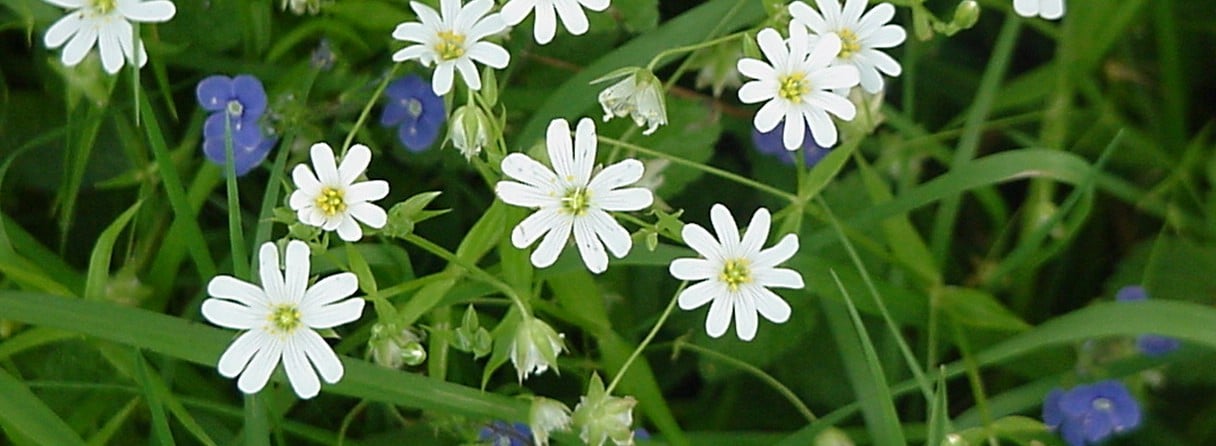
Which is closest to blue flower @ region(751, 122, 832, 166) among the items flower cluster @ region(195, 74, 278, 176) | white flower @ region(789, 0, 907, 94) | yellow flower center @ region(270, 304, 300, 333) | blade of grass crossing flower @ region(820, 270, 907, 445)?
blade of grass crossing flower @ region(820, 270, 907, 445)

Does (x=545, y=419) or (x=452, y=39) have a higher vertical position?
(x=452, y=39)

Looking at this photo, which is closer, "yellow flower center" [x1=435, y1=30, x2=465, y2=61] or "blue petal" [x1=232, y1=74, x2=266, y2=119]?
Answer: "yellow flower center" [x1=435, y1=30, x2=465, y2=61]

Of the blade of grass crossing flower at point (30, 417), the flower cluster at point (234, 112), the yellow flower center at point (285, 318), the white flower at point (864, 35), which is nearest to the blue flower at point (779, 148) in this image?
the white flower at point (864, 35)

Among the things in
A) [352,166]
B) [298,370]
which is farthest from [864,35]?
[298,370]

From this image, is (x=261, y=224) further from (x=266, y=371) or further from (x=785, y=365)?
(x=785, y=365)

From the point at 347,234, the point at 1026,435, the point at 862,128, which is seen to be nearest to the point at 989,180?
the point at 862,128

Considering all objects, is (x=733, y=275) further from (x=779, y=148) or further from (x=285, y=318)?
(x=779, y=148)

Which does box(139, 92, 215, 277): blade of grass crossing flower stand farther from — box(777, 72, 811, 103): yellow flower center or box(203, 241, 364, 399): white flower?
box(777, 72, 811, 103): yellow flower center

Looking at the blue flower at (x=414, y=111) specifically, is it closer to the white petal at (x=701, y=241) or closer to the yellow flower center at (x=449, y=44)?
the yellow flower center at (x=449, y=44)
